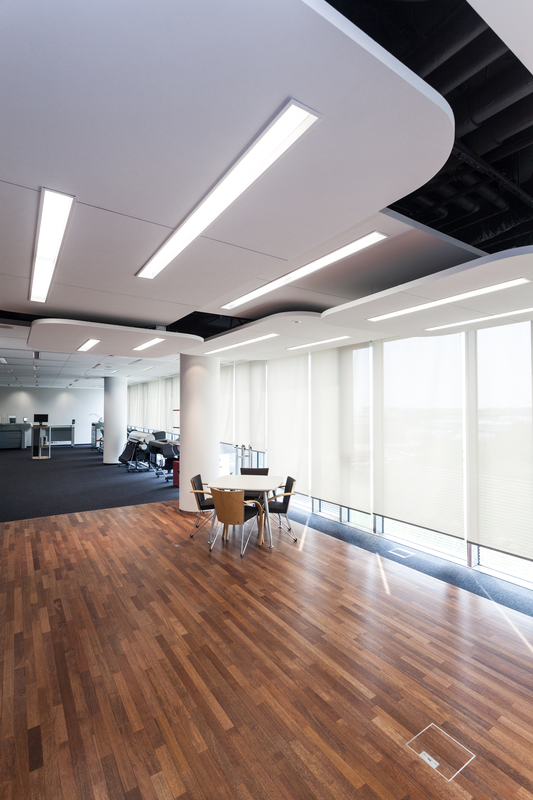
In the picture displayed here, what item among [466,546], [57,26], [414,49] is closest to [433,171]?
[414,49]

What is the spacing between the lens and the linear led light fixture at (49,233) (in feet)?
7.00

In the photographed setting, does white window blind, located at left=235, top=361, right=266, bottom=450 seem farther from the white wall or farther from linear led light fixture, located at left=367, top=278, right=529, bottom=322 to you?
the white wall

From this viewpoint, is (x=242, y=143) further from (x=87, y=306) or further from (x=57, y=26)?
(x=87, y=306)

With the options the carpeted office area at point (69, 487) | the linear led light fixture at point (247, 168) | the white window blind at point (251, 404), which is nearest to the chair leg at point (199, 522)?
the carpeted office area at point (69, 487)

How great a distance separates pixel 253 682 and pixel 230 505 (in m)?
2.65

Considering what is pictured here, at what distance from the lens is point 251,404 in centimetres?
993

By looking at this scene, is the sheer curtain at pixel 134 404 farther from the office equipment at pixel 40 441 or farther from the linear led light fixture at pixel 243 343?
the linear led light fixture at pixel 243 343

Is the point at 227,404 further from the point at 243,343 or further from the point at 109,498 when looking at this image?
the point at 243,343

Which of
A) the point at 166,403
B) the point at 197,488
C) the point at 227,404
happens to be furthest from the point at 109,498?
the point at 166,403

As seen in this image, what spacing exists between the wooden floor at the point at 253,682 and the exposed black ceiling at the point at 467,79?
373 centimetres

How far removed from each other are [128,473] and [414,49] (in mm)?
12290

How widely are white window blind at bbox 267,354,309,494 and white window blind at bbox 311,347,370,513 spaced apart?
30cm

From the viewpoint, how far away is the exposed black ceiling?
1.91 meters

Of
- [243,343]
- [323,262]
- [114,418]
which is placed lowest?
[114,418]
